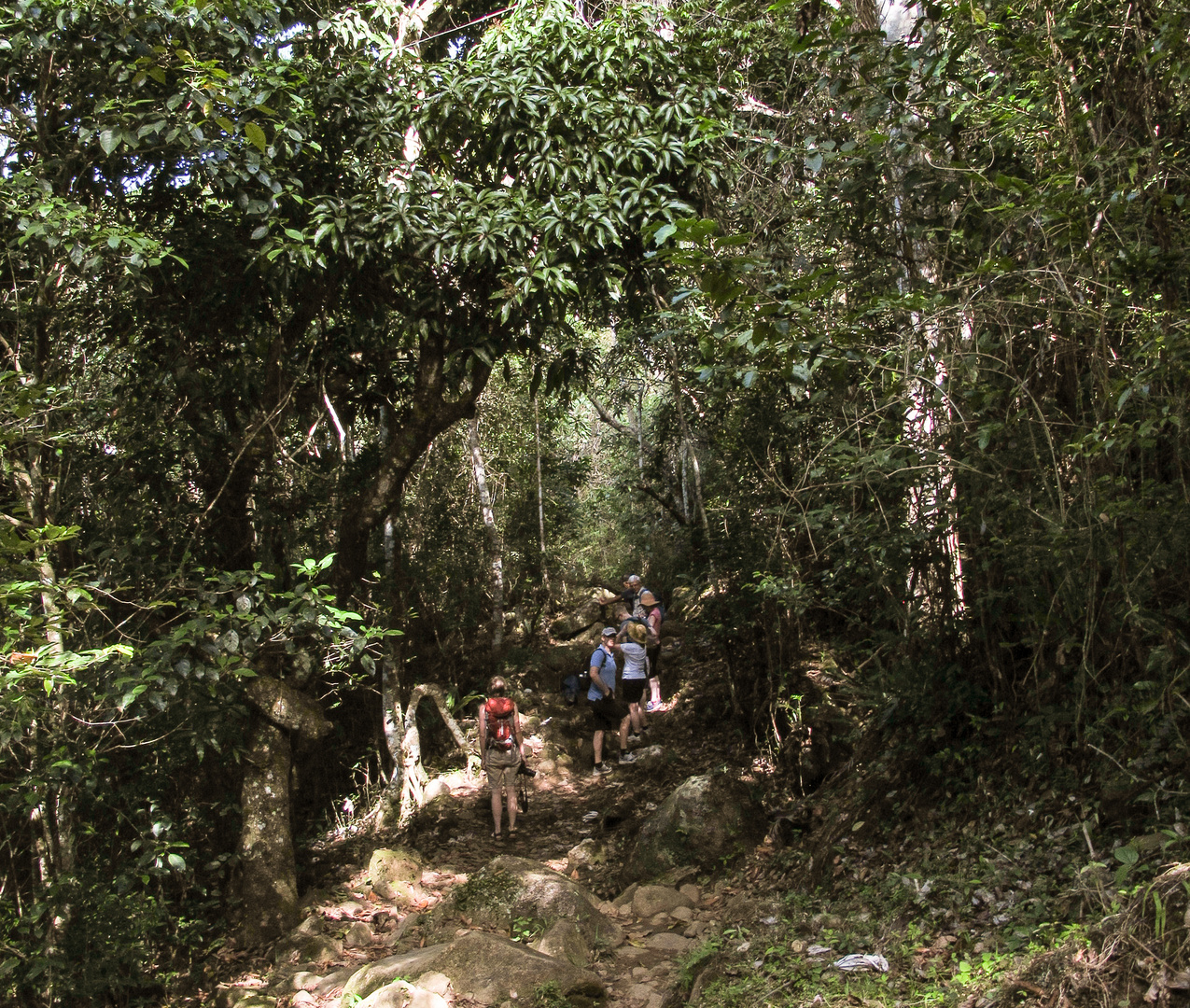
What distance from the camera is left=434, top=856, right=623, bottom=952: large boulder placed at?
235 inches

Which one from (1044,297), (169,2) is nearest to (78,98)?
(169,2)

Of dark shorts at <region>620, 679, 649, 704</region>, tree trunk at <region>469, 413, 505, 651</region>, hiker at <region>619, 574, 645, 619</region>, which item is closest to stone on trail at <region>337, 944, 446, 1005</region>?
dark shorts at <region>620, 679, 649, 704</region>

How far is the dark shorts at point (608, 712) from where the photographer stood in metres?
9.32

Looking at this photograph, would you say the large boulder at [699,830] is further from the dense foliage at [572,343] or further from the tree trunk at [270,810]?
the tree trunk at [270,810]

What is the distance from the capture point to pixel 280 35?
682cm

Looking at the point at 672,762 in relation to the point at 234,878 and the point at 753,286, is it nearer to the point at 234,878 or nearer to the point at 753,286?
the point at 234,878

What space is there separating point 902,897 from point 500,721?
4.01 meters

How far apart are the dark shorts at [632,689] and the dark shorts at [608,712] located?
106 millimetres

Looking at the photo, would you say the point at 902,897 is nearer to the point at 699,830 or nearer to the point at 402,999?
the point at 699,830

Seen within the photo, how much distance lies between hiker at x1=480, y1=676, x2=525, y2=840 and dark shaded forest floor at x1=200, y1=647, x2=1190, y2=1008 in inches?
20.5

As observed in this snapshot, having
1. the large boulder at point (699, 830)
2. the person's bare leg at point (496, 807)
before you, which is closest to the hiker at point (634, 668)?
the person's bare leg at point (496, 807)

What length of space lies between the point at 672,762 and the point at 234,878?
413 cm

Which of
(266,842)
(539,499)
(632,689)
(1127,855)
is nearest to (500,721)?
(632,689)

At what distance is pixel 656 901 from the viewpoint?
644 cm
